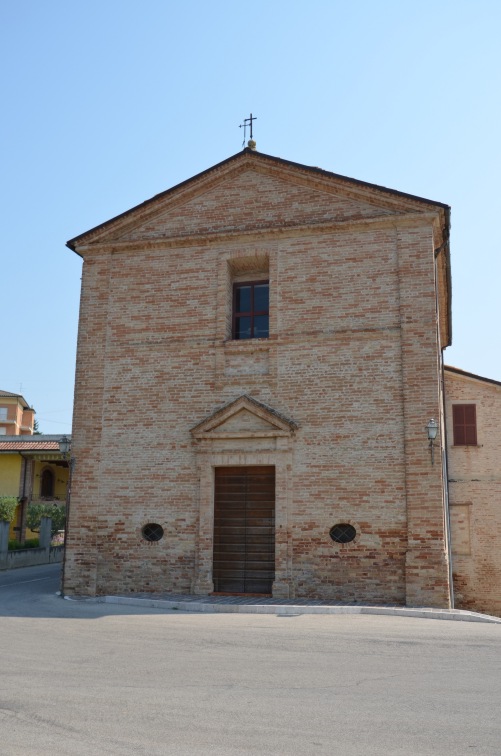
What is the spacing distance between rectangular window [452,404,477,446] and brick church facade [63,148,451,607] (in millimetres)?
4325

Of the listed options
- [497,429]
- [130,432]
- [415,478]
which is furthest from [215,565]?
[497,429]

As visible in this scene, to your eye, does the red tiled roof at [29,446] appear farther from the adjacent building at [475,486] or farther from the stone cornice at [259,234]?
the adjacent building at [475,486]

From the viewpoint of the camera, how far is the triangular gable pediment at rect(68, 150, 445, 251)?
47.6 ft

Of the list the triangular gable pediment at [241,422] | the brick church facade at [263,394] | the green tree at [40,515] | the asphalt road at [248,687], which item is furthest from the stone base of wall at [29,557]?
the asphalt road at [248,687]

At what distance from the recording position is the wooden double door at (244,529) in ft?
44.9

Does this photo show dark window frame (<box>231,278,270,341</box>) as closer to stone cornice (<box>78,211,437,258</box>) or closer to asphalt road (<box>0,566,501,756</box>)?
stone cornice (<box>78,211,437,258</box>)

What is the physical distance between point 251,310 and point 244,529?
179 inches

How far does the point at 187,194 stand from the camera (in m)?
15.7

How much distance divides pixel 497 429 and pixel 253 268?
24.5ft

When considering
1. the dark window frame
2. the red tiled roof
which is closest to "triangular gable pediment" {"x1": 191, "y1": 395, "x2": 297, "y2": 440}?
the dark window frame

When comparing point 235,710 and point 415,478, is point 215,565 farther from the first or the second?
point 235,710

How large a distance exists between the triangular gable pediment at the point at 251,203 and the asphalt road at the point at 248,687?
798 cm

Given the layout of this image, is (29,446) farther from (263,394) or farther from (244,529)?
(263,394)

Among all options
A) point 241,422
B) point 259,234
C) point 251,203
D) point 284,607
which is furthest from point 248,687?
point 251,203
